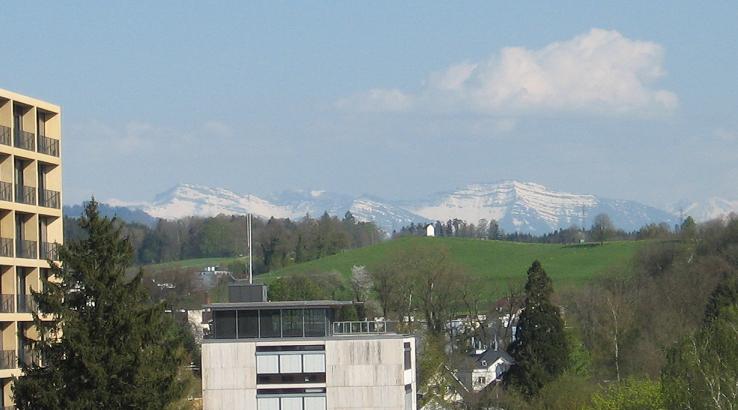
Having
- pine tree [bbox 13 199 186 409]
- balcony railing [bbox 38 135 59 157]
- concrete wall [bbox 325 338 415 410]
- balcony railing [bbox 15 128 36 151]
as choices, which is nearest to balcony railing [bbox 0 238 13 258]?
balcony railing [bbox 15 128 36 151]

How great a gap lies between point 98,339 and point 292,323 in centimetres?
3295

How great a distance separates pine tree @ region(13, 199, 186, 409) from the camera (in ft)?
160

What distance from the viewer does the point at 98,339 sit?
162 ft

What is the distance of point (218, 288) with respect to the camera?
589 feet

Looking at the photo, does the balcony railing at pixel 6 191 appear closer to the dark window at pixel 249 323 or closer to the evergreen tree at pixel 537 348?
the dark window at pixel 249 323

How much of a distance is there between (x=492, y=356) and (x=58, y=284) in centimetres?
10049

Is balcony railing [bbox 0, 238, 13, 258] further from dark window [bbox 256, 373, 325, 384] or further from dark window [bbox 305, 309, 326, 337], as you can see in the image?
dark window [bbox 305, 309, 326, 337]

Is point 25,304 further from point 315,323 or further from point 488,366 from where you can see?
point 488,366

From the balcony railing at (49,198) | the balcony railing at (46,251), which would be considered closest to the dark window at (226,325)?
the balcony railing at (49,198)

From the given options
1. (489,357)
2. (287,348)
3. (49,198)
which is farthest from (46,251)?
(489,357)

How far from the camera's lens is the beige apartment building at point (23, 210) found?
61.9 meters

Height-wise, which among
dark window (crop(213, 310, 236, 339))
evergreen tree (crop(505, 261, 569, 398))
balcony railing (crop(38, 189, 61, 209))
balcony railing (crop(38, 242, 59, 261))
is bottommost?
evergreen tree (crop(505, 261, 569, 398))

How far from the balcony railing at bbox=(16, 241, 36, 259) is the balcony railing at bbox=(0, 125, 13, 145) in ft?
13.6

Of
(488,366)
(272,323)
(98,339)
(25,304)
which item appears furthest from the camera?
(488,366)
